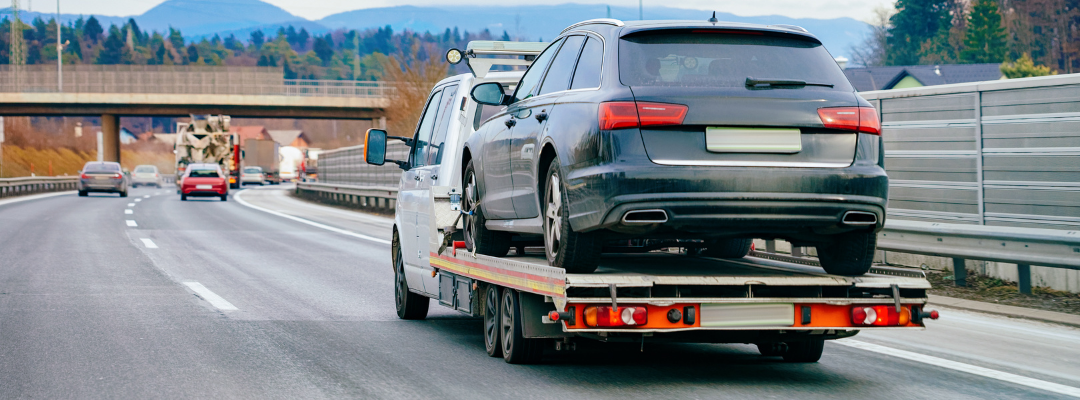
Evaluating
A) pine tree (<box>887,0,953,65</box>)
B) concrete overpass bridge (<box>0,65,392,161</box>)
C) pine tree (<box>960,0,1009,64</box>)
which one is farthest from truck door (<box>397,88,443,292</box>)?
pine tree (<box>887,0,953,65</box>)

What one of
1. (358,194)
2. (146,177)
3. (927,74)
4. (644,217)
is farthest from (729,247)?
(927,74)

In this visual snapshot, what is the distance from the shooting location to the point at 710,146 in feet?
18.4

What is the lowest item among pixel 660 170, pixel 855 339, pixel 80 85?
pixel 855 339

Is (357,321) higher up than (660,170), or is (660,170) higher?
(660,170)

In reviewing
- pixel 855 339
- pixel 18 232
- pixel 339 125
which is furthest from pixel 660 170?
pixel 339 125

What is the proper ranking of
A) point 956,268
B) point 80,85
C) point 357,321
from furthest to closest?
point 80,85 < point 956,268 < point 357,321

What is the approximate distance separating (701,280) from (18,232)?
58.3 feet

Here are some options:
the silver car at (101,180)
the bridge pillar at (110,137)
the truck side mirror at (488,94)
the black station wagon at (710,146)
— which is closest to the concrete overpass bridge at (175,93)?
the bridge pillar at (110,137)

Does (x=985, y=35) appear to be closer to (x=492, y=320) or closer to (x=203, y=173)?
(x=203, y=173)

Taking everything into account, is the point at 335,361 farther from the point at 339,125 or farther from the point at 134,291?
the point at 339,125

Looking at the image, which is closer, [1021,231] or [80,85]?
[1021,231]

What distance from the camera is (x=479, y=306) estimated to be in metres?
7.36

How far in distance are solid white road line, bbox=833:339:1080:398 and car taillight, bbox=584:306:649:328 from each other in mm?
2062

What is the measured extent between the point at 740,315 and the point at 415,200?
3.91 metres
